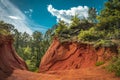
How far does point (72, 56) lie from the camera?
82.8 ft

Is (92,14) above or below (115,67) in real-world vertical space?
above

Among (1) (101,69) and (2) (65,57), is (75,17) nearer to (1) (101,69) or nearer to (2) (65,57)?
(2) (65,57)

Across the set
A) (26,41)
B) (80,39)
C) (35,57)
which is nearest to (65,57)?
(80,39)

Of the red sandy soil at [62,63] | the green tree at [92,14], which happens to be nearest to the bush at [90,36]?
the red sandy soil at [62,63]

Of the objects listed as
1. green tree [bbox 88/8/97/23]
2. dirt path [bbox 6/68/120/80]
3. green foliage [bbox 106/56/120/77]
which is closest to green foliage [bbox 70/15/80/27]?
dirt path [bbox 6/68/120/80]

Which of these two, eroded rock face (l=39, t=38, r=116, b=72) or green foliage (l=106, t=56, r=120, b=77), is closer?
Answer: green foliage (l=106, t=56, r=120, b=77)

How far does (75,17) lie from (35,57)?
23053 millimetres

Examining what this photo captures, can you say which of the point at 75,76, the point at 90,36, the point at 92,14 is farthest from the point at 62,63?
the point at 92,14

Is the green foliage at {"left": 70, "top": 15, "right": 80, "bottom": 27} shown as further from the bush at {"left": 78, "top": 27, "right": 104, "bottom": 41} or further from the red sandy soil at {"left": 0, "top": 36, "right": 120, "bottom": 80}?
the bush at {"left": 78, "top": 27, "right": 104, "bottom": 41}

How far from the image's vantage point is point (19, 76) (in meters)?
14.8

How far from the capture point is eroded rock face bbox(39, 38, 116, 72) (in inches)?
874

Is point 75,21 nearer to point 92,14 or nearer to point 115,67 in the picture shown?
point 115,67

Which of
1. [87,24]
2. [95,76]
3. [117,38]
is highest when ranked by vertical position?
[87,24]

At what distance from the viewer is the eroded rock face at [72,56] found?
22198mm
